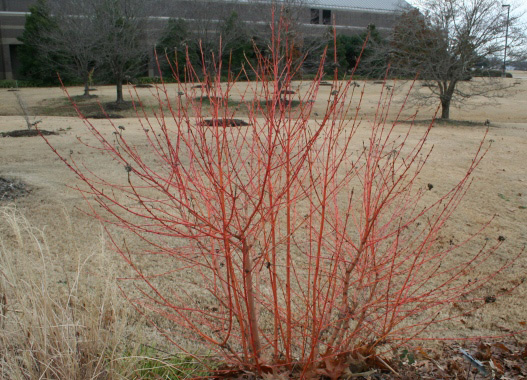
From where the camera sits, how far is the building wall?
24.2m

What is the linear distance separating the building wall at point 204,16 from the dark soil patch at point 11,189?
46.0ft

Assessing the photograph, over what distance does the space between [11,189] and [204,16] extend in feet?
64.6

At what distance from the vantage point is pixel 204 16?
24391 millimetres

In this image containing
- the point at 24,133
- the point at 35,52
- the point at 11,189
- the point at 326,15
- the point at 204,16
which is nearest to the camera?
the point at 11,189

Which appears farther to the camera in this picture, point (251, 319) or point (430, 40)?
point (430, 40)

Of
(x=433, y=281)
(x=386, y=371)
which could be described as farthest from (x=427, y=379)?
(x=433, y=281)

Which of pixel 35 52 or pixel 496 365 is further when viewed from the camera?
pixel 35 52

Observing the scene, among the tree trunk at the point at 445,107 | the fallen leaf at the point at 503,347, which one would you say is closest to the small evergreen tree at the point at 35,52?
the tree trunk at the point at 445,107

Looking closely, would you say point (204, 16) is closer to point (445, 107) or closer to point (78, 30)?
point (78, 30)

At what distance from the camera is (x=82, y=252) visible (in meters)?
4.95

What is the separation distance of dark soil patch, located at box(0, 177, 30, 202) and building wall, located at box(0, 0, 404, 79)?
46.0 feet

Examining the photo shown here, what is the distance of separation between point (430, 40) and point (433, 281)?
15.2 metres

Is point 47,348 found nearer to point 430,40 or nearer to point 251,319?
point 251,319

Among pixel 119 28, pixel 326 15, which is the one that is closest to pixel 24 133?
pixel 119 28
